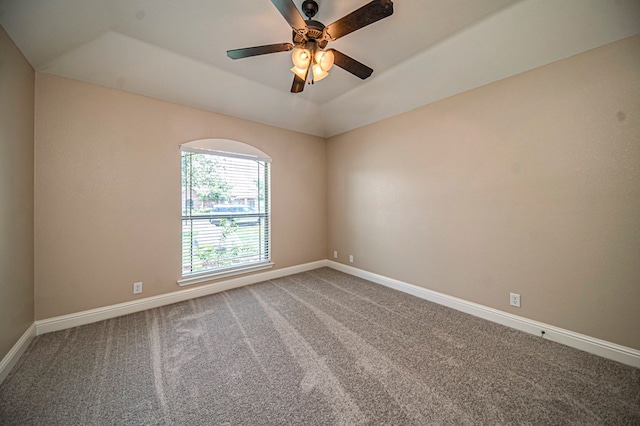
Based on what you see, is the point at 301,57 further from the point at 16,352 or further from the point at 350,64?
the point at 16,352

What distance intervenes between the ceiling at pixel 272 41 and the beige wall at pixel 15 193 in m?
0.26

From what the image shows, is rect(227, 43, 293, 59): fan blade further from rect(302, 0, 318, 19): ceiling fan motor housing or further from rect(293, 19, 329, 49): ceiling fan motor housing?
rect(302, 0, 318, 19): ceiling fan motor housing

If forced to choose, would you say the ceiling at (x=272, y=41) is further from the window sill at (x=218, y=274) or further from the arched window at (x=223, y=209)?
the window sill at (x=218, y=274)

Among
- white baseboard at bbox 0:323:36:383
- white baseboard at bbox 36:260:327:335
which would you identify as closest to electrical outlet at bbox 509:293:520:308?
white baseboard at bbox 36:260:327:335

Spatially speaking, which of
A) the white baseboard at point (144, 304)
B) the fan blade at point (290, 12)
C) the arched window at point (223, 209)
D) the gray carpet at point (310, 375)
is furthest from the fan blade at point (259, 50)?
the white baseboard at point (144, 304)

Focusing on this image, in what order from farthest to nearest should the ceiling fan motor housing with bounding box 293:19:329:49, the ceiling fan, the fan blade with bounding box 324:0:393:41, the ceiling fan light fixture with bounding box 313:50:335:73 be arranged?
the ceiling fan light fixture with bounding box 313:50:335:73
the ceiling fan motor housing with bounding box 293:19:329:49
the ceiling fan
the fan blade with bounding box 324:0:393:41

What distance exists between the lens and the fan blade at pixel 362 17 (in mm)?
1329

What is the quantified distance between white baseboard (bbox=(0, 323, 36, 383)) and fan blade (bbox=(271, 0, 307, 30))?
3.10m

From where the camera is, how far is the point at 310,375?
169cm

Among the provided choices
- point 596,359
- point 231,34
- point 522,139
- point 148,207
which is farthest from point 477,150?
point 148,207

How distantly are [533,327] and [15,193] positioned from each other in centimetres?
470

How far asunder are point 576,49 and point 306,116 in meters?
3.03

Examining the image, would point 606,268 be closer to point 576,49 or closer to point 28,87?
point 576,49

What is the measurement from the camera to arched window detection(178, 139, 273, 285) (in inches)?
122
